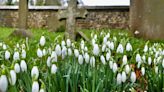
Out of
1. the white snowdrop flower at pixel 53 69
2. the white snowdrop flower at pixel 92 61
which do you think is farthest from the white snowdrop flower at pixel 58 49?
the white snowdrop flower at pixel 53 69

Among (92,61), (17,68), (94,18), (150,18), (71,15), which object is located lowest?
(94,18)

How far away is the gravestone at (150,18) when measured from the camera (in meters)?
10.9

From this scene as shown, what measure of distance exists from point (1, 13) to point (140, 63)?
496 inches

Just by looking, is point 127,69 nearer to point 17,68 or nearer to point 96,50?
point 96,50

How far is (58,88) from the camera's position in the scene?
155 inches

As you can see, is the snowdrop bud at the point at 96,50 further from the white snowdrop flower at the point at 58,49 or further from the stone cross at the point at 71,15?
the stone cross at the point at 71,15

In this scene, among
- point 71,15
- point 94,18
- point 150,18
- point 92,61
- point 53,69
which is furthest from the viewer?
point 94,18

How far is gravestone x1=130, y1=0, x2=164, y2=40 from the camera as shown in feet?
35.8

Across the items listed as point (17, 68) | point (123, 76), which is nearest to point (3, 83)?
point (17, 68)

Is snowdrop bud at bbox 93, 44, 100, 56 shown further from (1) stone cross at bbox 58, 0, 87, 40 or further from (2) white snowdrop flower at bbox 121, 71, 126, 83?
(1) stone cross at bbox 58, 0, 87, 40

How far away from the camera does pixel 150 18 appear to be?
36.1 ft

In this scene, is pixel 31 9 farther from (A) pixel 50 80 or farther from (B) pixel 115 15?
(A) pixel 50 80

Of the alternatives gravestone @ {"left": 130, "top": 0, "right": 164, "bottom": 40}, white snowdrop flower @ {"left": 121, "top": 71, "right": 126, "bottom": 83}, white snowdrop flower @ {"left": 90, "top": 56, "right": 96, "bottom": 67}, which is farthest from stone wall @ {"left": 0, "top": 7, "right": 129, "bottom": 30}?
white snowdrop flower @ {"left": 121, "top": 71, "right": 126, "bottom": 83}

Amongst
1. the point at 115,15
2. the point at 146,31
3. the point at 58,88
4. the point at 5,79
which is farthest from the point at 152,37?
the point at 5,79
